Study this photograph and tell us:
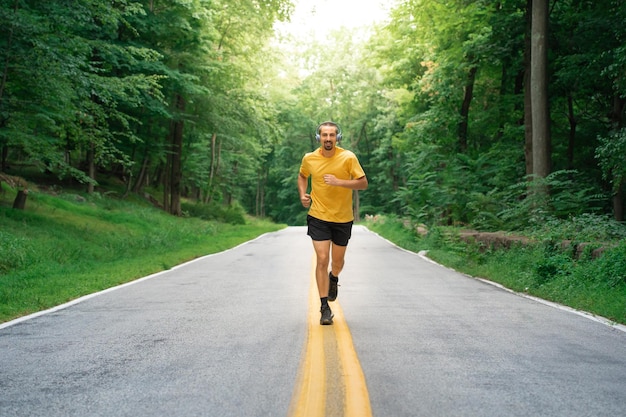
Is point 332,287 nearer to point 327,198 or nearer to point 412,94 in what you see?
point 327,198

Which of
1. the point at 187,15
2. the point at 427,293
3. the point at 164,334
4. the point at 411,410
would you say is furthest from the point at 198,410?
the point at 187,15

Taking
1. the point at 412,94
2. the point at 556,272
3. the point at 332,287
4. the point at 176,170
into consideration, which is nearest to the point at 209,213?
the point at 176,170

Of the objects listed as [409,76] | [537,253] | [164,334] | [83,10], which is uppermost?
[409,76]

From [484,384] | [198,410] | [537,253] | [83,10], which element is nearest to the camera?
[198,410]

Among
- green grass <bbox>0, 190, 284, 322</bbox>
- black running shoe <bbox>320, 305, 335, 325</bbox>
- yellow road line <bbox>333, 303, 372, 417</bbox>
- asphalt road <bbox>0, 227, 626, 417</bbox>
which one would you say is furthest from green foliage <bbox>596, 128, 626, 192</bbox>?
green grass <bbox>0, 190, 284, 322</bbox>

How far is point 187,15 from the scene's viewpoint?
83.6 feet

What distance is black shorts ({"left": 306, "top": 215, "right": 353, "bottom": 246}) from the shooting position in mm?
6562

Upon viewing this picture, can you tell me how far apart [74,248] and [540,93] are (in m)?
12.3

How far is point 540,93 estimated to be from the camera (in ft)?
53.0

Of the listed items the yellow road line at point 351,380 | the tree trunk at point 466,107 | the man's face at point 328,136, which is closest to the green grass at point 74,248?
the yellow road line at point 351,380

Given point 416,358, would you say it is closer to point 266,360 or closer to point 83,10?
point 266,360

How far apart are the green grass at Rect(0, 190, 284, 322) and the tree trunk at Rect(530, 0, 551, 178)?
31.6 feet

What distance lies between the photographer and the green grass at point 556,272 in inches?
313

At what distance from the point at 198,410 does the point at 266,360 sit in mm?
1297
